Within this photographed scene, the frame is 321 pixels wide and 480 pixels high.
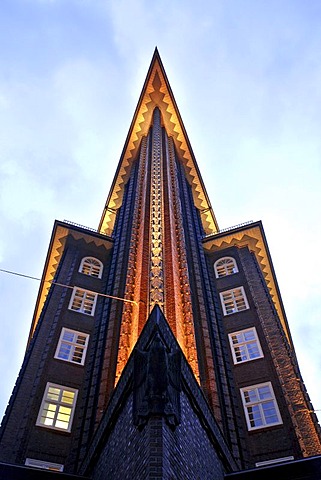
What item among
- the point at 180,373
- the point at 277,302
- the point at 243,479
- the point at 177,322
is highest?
the point at 277,302

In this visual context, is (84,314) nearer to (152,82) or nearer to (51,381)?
(51,381)

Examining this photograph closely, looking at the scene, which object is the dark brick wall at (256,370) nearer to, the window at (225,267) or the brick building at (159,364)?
the brick building at (159,364)

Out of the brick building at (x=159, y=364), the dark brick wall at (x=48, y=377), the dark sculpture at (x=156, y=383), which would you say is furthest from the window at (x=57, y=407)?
the dark sculpture at (x=156, y=383)

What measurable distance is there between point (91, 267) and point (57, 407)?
1118 cm

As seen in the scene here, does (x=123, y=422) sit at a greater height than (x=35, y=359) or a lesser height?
lesser

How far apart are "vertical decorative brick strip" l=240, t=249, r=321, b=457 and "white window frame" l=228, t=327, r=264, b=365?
56 cm

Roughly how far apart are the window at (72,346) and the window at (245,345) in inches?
284

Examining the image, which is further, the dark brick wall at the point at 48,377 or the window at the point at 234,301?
the window at the point at 234,301

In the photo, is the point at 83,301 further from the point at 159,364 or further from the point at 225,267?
the point at 159,364

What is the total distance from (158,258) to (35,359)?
24.2 ft

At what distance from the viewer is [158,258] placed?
24359 mm

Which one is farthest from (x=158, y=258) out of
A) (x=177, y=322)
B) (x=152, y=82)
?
(x=152, y=82)

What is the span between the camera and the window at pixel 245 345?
77.8 feet

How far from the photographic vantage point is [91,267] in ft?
98.5
